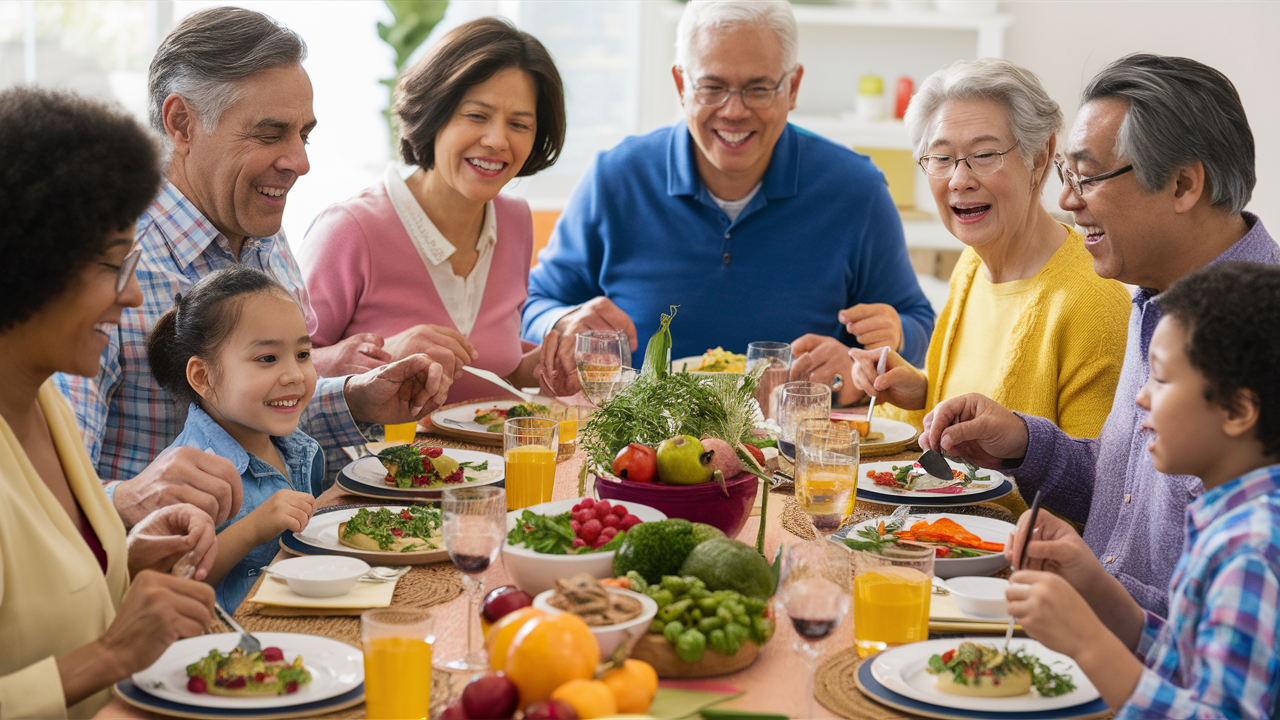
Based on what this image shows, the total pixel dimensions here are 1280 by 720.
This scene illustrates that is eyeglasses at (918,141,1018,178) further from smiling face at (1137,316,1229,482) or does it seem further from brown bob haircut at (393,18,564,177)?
smiling face at (1137,316,1229,482)

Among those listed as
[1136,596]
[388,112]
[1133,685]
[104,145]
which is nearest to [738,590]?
[1133,685]

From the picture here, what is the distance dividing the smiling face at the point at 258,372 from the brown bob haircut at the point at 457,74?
107 cm

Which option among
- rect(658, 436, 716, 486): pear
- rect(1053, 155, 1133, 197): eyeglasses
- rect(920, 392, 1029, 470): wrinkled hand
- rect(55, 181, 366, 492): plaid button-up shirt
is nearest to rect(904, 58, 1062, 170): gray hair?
rect(1053, 155, 1133, 197): eyeglasses

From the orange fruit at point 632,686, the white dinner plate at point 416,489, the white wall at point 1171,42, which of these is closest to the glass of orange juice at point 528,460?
the white dinner plate at point 416,489

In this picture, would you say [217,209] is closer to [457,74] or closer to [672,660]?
[457,74]

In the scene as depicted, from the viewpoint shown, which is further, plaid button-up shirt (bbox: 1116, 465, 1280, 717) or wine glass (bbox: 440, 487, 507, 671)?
wine glass (bbox: 440, 487, 507, 671)

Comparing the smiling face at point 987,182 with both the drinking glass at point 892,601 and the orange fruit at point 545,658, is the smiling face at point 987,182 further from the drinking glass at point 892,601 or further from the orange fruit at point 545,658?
the orange fruit at point 545,658

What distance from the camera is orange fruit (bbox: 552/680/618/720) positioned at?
0.94 metres

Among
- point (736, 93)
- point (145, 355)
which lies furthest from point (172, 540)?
point (736, 93)

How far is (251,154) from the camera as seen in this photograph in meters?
2.15

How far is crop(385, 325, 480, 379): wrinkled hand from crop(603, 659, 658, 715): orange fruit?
53.9 inches

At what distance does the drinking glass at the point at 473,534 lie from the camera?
1301 millimetres

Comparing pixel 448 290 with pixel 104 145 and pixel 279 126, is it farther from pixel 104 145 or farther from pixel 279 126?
pixel 104 145

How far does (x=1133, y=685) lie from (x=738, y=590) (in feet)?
1.40
